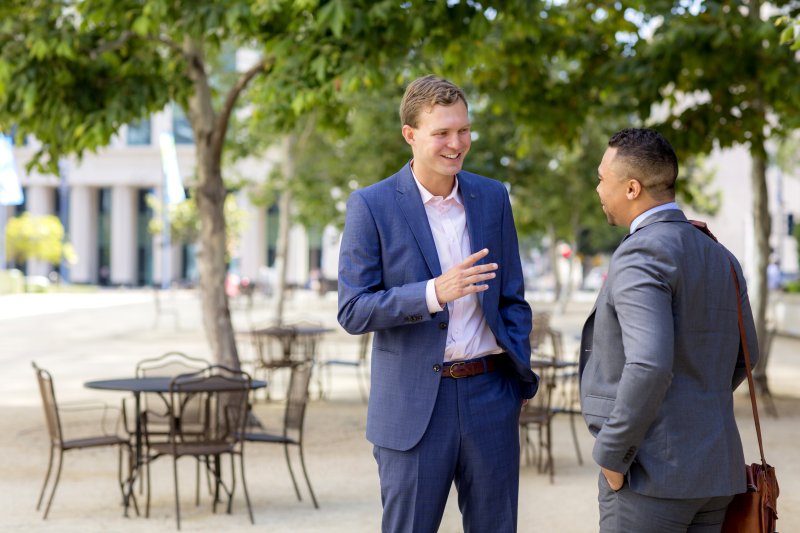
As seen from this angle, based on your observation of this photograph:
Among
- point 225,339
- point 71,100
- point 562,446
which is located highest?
point 71,100

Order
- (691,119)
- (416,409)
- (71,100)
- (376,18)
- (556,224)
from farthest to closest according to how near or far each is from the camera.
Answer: (556,224) → (691,119) → (71,100) → (376,18) → (416,409)

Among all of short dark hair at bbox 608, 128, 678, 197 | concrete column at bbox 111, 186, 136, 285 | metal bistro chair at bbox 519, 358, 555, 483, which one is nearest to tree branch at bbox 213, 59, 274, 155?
metal bistro chair at bbox 519, 358, 555, 483

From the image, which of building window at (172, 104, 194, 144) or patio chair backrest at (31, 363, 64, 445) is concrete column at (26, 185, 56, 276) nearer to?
building window at (172, 104, 194, 144)

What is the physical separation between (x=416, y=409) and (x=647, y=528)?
31.9 inches

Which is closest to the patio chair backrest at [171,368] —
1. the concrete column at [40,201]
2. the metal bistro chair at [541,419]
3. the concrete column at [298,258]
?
the metal bistro chair at [541,419]

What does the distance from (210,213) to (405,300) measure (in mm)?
9128

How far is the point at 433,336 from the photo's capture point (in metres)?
3.72

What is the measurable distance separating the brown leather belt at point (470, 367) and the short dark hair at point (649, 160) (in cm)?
80

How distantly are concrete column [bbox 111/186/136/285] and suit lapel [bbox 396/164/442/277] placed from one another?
8777cm

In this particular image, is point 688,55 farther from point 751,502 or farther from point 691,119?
point 751,502

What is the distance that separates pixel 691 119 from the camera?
1360 centimetres

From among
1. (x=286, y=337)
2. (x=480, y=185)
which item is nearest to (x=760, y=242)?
(x=286, y=337)

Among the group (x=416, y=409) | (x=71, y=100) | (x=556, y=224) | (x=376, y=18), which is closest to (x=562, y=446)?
(x=376, y=18)

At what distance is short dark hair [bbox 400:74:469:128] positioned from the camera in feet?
12.2
